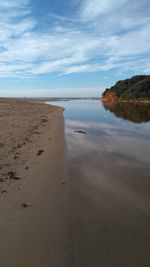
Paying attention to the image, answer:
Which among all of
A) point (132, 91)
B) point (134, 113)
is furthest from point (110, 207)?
point (132, 91)

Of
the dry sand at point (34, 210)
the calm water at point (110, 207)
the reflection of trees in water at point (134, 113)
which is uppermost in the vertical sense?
the dry sand at point (34, 210)

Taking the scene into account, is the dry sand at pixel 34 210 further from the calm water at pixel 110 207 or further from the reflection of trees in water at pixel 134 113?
the reflection of trees in water at pixel 134 113

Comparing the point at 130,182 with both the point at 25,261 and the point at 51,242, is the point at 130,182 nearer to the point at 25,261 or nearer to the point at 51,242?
the point at 51,242

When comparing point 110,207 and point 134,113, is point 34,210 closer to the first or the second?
point 110,207

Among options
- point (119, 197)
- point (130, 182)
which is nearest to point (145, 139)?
point (130, 182)

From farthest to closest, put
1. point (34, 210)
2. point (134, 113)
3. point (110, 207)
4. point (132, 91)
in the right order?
point (132, 91) < point (134, 113) < point (110, 207) < point (34, 210)

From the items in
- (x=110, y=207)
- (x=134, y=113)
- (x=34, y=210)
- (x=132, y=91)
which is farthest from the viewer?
(x=132, y=91)

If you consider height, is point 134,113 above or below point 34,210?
below

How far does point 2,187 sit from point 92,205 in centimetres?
243

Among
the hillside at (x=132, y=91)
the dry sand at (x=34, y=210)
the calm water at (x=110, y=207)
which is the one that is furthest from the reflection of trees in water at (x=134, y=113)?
the hillside at (x=132, y=91)

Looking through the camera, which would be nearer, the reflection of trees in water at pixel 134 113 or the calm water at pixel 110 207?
the calm water at pixel 110 207

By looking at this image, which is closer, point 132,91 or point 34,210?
point 34,210

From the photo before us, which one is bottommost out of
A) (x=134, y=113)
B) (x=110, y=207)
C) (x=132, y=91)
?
(x=134, y=113)

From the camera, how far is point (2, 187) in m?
6.45
